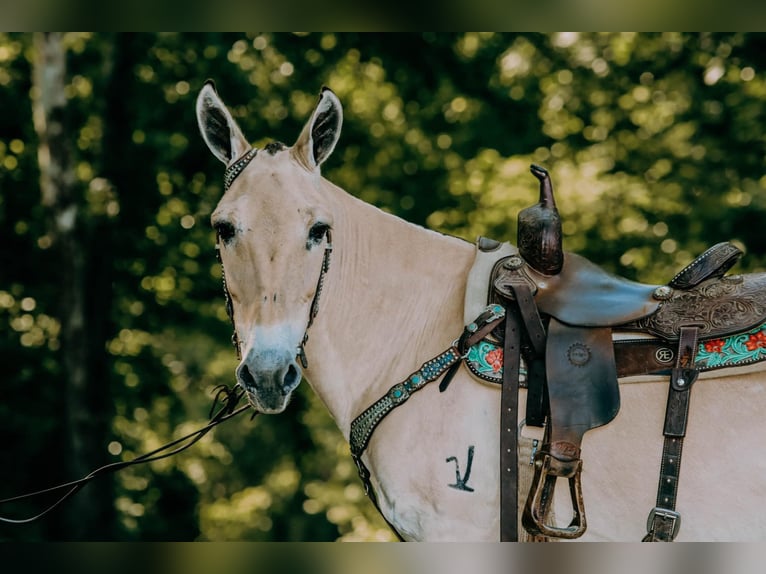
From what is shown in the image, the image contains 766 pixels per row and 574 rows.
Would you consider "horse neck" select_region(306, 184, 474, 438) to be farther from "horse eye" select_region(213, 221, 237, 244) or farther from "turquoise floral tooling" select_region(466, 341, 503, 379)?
"horse eye" select_region(213, 221, 237, 244)

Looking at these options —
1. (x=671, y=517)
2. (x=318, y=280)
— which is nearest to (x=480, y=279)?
(x=318, y=280)

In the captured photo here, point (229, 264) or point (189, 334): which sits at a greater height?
point (189, 334)

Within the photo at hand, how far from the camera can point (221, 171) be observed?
11945 millimetres

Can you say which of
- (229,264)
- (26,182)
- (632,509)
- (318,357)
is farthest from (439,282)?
(26,182)

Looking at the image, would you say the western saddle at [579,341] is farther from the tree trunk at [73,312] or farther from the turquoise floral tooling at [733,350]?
the tree trunk at [73,312]

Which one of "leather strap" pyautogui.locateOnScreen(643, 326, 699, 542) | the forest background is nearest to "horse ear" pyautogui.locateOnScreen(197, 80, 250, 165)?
"leather strap" pyautogui.locateOnScreen(643, 326, 699, 542)

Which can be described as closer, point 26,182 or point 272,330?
point 272,330

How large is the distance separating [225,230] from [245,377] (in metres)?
0.57

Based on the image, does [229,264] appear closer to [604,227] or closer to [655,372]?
[655,372]

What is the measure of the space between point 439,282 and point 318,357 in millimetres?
580

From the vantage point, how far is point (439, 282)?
3723mm

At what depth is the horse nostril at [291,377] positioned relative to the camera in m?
3.25

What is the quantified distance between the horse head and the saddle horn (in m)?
0.74

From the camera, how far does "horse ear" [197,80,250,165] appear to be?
12.0 ft
